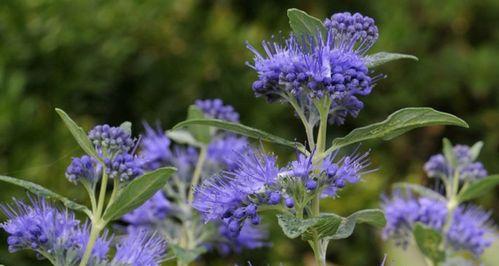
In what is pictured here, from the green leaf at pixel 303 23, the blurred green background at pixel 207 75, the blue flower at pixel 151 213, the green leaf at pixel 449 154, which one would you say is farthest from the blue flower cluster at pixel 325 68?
the blurred green background at pixel 207 75

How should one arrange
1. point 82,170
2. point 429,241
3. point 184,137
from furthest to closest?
point 184,137
point 429,241
point 82,170

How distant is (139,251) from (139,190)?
0.59 ft

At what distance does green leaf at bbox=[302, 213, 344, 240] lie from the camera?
1.00 m

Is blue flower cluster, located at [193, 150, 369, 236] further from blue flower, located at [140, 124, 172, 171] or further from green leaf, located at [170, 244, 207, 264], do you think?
blue flower, located at [140, 124, 172, 171]

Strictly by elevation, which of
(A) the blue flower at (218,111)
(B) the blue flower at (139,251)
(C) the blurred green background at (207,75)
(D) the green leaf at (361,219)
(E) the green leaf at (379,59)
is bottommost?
(C) the blurred green background at (207,75)

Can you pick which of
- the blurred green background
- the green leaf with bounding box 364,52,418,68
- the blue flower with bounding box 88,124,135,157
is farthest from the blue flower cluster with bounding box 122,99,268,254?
the blurred green background

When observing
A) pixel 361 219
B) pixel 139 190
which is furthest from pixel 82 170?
pixel 361 219

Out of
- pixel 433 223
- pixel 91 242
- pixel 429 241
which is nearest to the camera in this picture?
pixel 91 242

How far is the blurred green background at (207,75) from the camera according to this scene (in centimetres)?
385

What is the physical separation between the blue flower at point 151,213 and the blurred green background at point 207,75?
118 centimetres

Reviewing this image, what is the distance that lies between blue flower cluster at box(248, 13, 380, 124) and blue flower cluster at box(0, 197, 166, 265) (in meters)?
0.32

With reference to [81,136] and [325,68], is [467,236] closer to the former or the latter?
[325,68]

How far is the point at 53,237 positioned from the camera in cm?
118

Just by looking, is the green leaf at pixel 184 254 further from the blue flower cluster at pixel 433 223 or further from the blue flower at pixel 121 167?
the blue flower cluster at pixel 433 223
